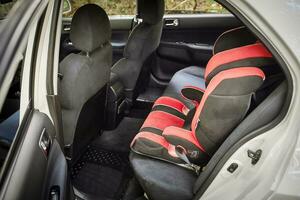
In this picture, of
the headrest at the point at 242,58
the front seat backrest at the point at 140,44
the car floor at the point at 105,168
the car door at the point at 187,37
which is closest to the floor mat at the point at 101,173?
the car floor at the point at 105,168

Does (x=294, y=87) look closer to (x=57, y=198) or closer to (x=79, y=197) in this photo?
(x=57, y=198)

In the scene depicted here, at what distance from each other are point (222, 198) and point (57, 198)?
65 centimetres

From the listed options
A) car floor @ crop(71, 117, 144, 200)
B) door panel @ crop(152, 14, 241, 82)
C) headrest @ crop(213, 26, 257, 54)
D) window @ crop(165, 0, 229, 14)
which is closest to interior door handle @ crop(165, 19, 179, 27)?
door panel @ crop(152, 14, 241, 82)

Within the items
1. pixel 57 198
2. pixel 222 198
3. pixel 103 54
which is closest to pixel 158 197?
pixel 222 198

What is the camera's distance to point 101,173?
2.26 m

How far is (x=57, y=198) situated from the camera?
57.7 inches

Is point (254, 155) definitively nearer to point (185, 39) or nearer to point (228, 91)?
point (228, 91)

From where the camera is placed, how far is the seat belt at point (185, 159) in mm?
1799

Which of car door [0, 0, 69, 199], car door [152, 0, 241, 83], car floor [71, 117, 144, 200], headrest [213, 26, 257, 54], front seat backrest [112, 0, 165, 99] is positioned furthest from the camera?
car door [152, 0, 241, 83]

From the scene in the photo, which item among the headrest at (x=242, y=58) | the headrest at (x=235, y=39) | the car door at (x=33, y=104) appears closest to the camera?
the car door at (x=33, y=104)

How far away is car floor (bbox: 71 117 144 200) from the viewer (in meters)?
2.13

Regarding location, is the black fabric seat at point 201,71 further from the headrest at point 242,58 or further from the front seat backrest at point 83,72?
the front seat backrest at point 83,72

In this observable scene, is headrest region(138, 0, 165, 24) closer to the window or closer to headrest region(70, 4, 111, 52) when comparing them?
headrest region(70, 4, 111, 52)

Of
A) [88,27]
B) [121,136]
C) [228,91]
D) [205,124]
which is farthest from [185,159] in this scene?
[121,136]
